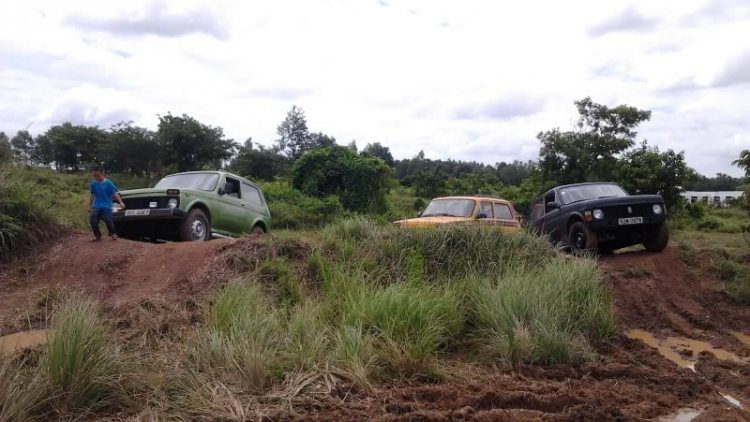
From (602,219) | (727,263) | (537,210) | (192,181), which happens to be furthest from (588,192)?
(192,181)

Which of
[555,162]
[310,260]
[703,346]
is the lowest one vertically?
[703,346]

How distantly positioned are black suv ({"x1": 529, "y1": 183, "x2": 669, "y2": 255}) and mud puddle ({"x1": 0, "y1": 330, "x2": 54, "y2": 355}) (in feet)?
Answer: 28.3

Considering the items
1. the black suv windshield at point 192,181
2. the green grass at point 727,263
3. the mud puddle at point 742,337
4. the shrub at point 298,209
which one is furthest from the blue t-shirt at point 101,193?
the shrub at point 298,209

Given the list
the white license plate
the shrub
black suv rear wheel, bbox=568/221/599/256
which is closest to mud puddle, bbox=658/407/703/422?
black suv rear wheel, bbox=568/221/599/256

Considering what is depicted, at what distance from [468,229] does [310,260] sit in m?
2.80

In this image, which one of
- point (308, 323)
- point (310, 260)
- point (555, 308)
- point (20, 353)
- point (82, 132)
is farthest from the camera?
point (82, 132)

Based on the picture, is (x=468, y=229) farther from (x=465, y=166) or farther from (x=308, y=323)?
Answer: (x=465, y=166)

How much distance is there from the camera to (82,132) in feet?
134

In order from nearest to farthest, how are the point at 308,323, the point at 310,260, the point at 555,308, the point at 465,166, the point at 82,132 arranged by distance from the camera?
the point at 308,323 < the point at 555,308 < the point at 310,260 < the point at 82,132 < the point at 465,166

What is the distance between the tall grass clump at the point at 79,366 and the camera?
4.93 meters

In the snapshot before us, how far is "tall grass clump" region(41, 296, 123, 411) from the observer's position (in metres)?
4.93

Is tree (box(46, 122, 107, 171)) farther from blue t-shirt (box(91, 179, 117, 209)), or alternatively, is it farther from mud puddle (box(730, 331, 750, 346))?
mud puddle (box(730, 331, 750, 346))

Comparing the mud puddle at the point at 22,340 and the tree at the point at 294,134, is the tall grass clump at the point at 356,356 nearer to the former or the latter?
the mud puddle at the point at 22,340

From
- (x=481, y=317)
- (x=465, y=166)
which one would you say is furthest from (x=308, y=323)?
(x=465, y=166)
